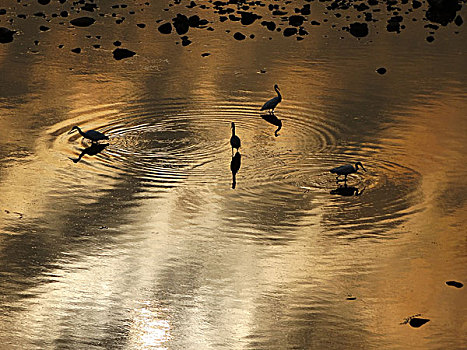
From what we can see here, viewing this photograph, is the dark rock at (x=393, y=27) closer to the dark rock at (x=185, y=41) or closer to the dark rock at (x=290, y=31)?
the dark rock at (x=290, y=31)

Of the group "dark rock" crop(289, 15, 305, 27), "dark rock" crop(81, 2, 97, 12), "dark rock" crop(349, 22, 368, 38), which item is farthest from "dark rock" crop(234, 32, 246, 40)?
"dark rock" crop(81, 2, 97, 12)

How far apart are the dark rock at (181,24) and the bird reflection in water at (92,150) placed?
10111 millimetres

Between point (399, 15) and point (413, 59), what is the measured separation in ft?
21.7

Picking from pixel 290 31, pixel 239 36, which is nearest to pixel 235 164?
pixel 239 36

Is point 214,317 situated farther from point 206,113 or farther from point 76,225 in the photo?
point 206,113

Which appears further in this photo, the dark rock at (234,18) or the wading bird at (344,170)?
the dark rock at (234,18)

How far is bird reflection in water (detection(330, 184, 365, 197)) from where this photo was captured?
1220 cm

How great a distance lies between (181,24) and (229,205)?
13.5 metres

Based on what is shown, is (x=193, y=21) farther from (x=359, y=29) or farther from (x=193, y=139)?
(x=193, y=139)

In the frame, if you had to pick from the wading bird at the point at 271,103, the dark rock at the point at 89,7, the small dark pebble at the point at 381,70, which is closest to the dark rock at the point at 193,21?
the dark rock at the point at 89,7

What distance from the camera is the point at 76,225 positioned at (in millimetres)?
11367

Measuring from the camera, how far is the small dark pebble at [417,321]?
885 centimetres

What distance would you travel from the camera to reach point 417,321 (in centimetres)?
891

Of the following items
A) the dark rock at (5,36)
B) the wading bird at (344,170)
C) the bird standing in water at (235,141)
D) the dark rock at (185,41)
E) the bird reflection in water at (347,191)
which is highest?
the wading bird at (344,170)
